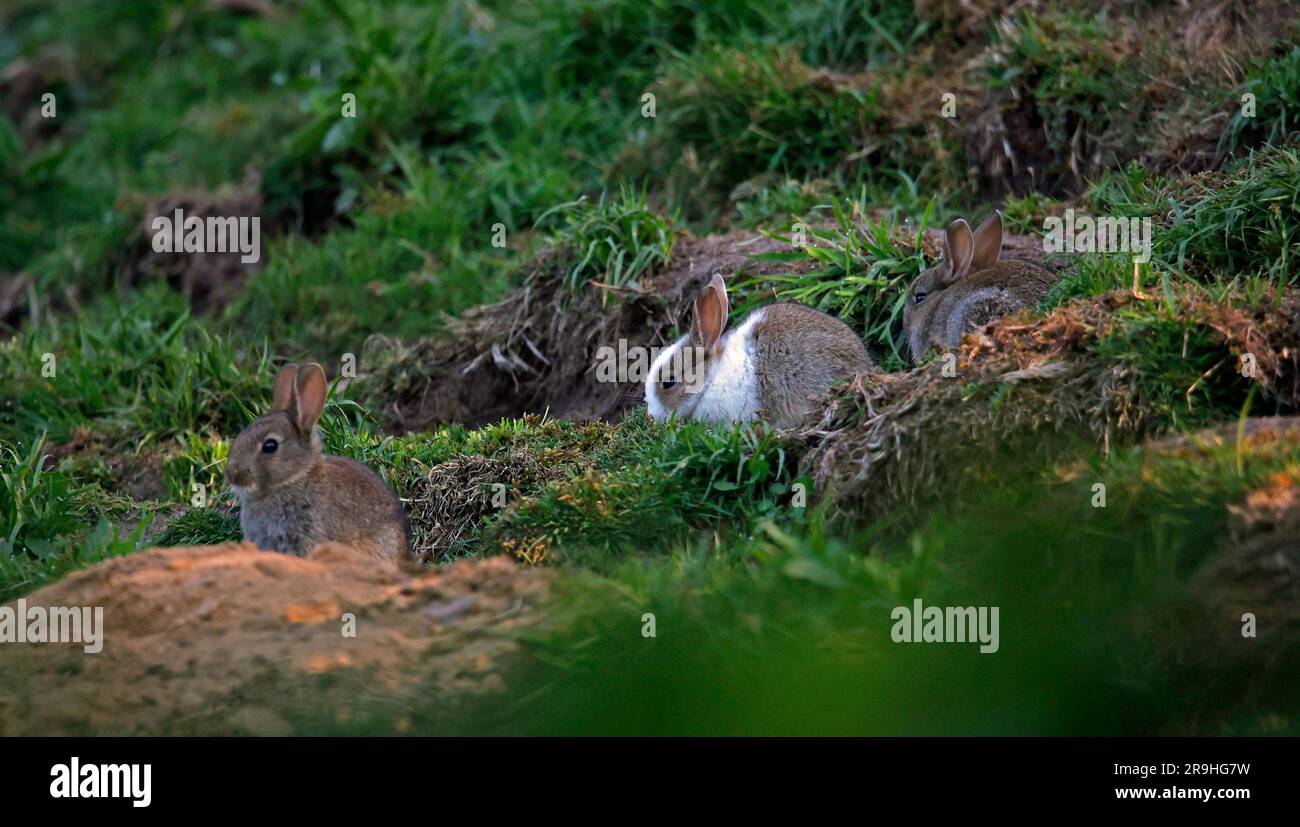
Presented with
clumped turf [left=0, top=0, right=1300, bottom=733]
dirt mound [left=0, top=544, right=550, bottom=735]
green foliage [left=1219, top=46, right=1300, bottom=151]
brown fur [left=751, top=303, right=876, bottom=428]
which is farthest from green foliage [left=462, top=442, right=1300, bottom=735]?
green foliage [left=1219, top=46, right=1300, bottom=151]

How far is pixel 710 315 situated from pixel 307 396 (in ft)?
5.92

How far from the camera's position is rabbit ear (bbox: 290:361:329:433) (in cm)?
646

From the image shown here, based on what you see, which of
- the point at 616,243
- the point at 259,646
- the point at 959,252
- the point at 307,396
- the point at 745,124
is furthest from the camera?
the point at 745,124

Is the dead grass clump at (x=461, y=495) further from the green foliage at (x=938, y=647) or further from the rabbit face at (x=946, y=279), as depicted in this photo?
the rabbit face at (x=946, y=279)

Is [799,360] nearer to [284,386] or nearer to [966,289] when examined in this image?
[966,289]

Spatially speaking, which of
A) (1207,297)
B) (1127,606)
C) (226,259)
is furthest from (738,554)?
(226,259)

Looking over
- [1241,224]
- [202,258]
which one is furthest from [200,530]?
[1241,224]

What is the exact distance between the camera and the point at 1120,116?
816cm

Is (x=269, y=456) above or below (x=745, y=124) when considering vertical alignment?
below

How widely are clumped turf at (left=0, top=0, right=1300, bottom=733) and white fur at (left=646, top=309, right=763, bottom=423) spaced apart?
251mm

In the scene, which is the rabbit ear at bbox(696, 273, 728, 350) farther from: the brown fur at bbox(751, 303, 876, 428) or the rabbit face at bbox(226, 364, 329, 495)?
the rabbit face at bbox(226, 364, 329, 495)

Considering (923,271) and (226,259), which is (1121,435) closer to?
(923,271)

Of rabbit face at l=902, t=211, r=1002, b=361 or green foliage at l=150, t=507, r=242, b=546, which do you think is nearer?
green foliage at l=150, t=507, r=242, b=546

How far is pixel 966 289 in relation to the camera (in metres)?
6.89
